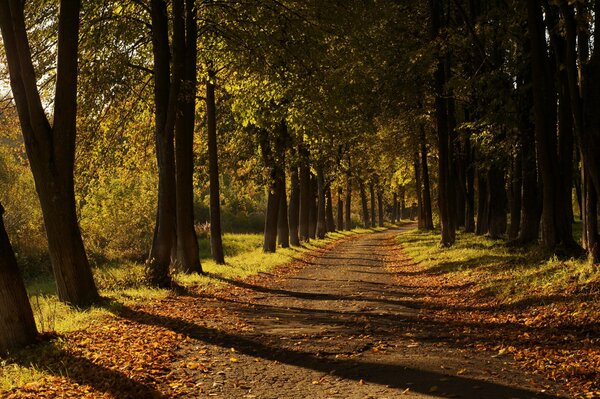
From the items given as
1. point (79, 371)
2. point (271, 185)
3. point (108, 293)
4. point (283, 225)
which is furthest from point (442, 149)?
point (79, 371)

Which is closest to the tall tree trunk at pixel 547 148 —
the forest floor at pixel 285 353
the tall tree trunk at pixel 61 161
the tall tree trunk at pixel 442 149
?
the forest floor at pixel 285 353

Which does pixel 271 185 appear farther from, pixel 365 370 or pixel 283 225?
pixel 365 370

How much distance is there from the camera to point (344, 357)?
24.2 ft

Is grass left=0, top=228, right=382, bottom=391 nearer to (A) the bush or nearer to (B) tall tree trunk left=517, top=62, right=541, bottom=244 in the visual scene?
(A) the bush

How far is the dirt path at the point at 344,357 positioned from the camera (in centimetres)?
595

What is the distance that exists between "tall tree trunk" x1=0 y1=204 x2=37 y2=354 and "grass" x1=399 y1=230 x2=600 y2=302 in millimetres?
8377

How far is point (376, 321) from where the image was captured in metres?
9.84

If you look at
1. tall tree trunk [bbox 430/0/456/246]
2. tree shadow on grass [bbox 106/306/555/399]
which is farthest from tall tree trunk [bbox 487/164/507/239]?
tree shadow on grass [bbox 106/306/555/399]

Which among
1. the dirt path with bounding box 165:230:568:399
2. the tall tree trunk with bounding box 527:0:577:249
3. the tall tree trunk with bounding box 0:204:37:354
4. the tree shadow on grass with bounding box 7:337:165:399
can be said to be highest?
the tall tree trunk with bounding box 527:0:577:249

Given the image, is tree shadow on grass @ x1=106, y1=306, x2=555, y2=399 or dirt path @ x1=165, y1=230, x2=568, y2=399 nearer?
tree shadow on grass @ x1=106, y1=306, x2=555, y2=399

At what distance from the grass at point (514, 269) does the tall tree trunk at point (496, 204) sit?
281 cm

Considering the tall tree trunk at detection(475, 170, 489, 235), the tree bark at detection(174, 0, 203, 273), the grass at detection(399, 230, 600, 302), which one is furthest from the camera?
the tall tree trunk at detection(475, 170, 489, 235)

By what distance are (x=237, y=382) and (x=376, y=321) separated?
13.0 ft

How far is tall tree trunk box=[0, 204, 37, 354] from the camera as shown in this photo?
734 cm
